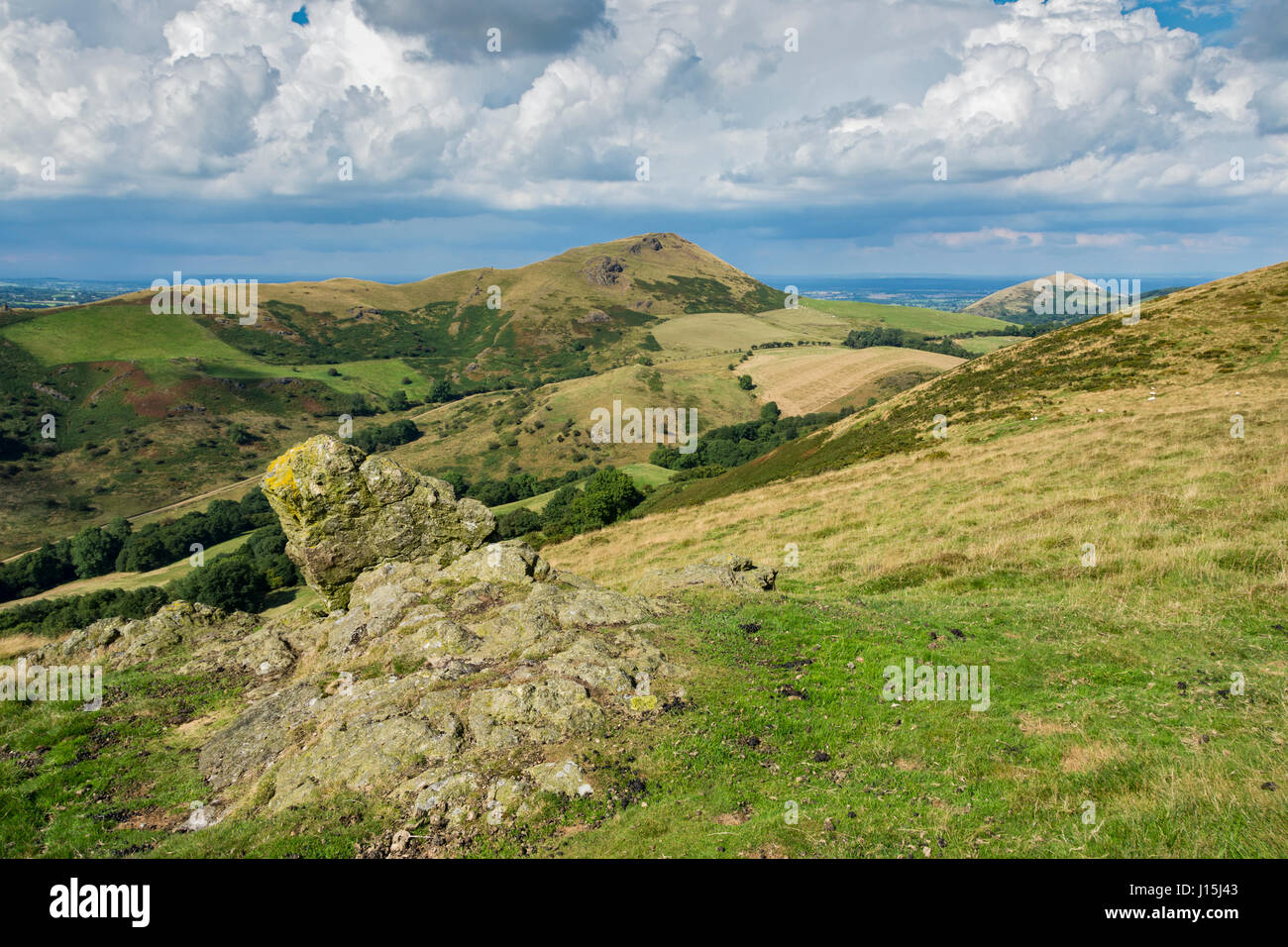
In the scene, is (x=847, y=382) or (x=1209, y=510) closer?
(x=1209, y=510)

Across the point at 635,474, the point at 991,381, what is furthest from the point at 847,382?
the point at 991,381

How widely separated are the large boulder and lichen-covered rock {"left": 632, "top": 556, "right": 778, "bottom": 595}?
26.2 ft

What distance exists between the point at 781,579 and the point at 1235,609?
47.6 ft

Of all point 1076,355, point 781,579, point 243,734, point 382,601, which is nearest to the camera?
point 243,734

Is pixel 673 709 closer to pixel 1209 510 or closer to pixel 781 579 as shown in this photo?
pixel 781 579

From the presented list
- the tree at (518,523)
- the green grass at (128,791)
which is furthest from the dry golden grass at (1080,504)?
the tree at (518,523)

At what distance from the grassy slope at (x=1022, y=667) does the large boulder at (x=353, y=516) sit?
12589 mm

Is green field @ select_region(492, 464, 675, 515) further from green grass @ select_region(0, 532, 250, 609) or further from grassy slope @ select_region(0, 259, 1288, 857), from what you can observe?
grassy slope @ select_region(0, 259, 1288, 857)

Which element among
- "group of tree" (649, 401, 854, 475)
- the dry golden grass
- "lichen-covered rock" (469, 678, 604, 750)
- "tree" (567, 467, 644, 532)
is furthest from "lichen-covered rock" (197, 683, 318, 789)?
"group of tree" (649, 401, 854, 475)

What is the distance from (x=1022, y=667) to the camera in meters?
14.6

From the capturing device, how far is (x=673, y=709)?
45.3 ft

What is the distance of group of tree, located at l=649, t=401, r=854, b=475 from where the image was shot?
13000 centimetres

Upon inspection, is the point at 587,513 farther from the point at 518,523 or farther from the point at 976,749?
the point at 976,749

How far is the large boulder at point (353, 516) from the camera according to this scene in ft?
83.5
